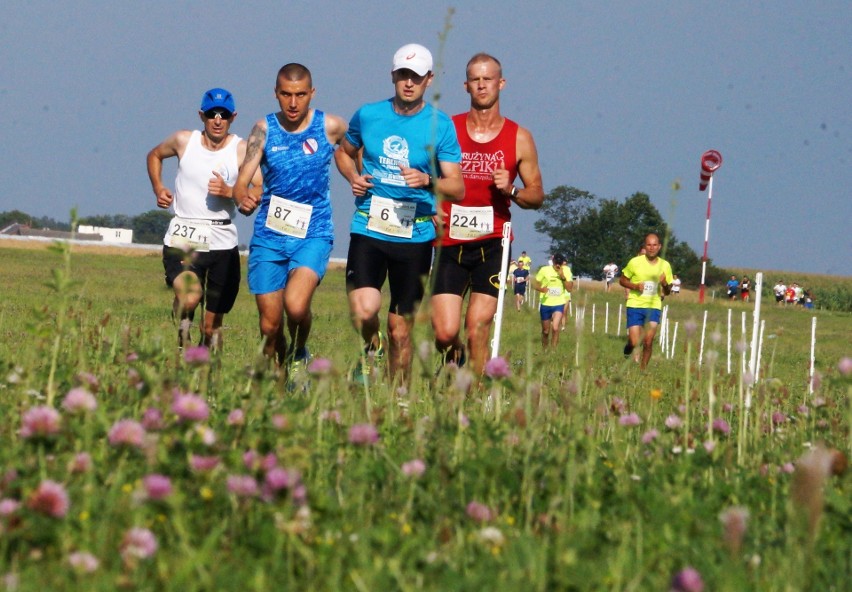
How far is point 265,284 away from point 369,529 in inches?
226

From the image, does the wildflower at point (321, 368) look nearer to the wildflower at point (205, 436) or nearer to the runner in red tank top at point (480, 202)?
the wildflower at point (205, 436)

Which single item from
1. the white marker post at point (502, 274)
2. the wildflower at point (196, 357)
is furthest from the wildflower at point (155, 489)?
the white marker post at point (502, 274)

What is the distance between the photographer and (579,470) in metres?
3.93

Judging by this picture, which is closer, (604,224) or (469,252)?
(469,252)

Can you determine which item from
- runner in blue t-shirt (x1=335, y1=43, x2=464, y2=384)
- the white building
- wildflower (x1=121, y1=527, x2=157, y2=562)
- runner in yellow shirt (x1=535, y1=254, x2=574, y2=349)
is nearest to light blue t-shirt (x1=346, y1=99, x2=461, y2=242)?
runner in blue t-shirt (x1=335, y1=43, x2=464, y2=384)

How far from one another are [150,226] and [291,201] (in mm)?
160091

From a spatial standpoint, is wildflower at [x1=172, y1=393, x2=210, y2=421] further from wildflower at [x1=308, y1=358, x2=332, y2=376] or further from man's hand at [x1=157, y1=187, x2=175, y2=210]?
man's hand at [x1=157, y1=187, x2=175, y2=210]

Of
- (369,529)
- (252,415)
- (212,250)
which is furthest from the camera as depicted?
(212,250)

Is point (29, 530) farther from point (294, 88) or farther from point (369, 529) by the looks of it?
point (294, 88)

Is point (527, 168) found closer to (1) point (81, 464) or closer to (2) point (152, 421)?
(2) point (152, 421)

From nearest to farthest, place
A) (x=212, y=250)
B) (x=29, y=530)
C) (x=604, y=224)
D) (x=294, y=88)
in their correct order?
(x=29, y=530) < (x=294, y=88) < (x=212, y=250) < (x=604, y=224)

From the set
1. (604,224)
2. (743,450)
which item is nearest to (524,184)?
(743,450)

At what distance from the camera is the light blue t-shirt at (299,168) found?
A: 855 cm

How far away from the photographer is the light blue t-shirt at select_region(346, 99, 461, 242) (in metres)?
8.27
